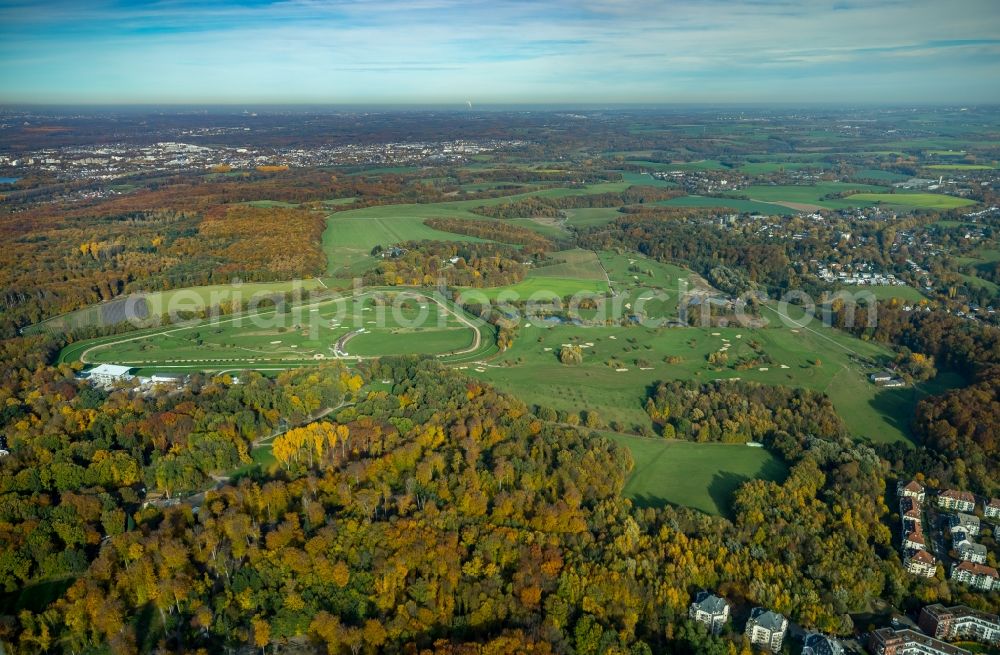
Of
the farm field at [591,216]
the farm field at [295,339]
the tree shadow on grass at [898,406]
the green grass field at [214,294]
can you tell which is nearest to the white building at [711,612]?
the tree shadow on grass at [898,406]

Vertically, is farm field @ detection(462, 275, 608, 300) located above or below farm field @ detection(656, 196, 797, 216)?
below

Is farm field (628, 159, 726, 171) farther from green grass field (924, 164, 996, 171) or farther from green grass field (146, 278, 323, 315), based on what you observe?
green grass field (146, 278, 323, 315)

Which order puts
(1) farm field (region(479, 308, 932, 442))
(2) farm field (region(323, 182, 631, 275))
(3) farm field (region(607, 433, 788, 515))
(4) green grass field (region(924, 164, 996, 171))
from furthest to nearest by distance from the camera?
(4) green grass field (region(924, 164, 996, 171)) → (2) farm field (region(323, 182, 631, 275)) → (1) farm field (region(479, 308, 932, 442)) → (3) farm field (region(607, 433, 788, 515))

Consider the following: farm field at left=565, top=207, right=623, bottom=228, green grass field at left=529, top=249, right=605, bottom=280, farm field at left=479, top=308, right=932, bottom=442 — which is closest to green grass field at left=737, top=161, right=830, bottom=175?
farm field at left=565, top=207, right=623, bottom=228

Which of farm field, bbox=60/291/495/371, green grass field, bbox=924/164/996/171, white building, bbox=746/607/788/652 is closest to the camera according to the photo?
white building, bbox=746/607/788/652

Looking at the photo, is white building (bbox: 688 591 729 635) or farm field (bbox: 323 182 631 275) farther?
farm field (bbox: 323 182 631 275)

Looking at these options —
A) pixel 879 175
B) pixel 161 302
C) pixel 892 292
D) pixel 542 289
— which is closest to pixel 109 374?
pixel 161 302
